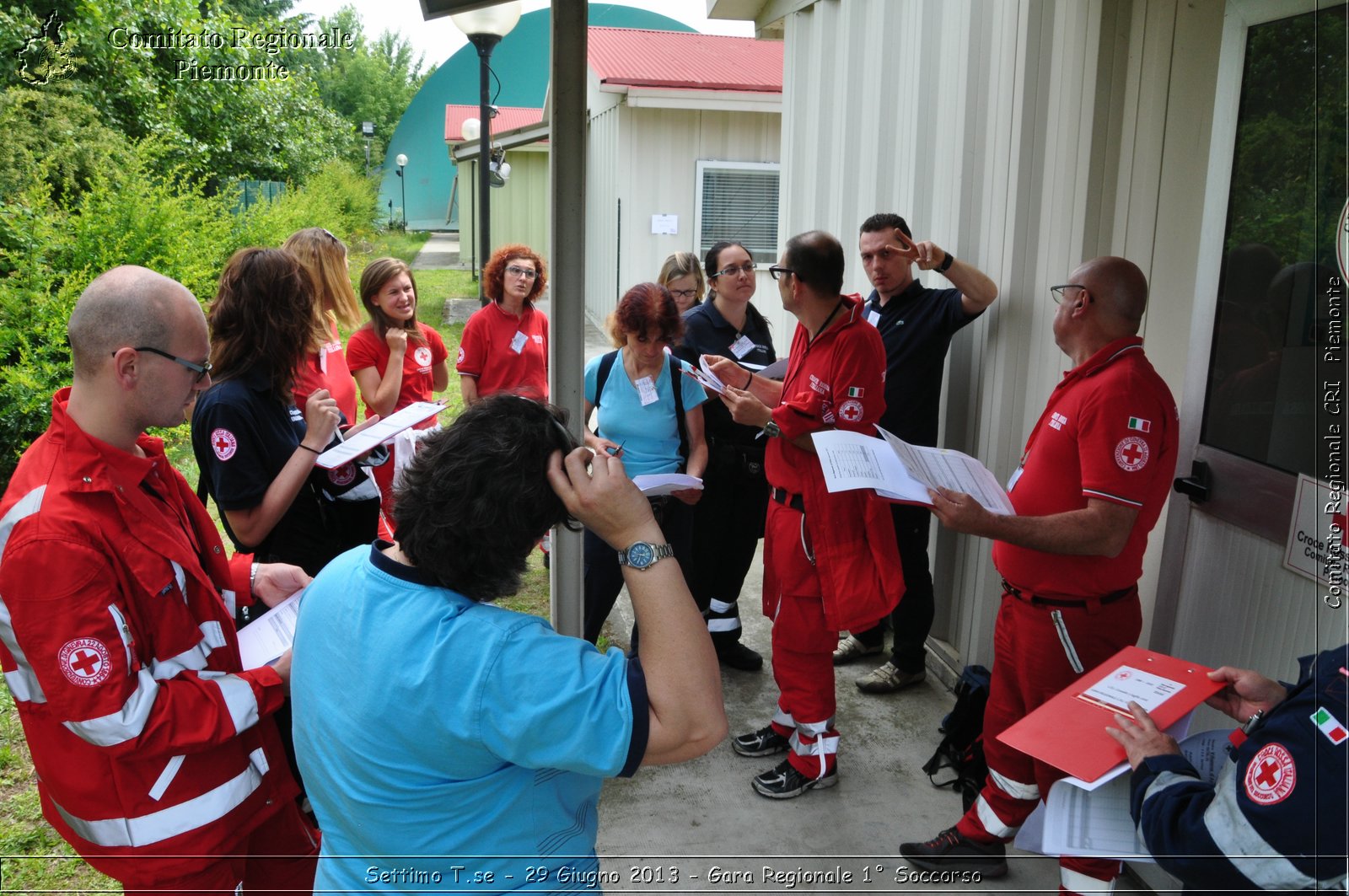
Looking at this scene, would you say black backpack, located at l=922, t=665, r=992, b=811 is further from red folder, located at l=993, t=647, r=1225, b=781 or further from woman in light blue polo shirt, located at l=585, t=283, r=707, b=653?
red folder, located at l=993, t=647, r=1225, b=781

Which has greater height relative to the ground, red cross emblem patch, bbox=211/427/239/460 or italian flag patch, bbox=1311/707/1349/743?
red cross emblem patch, bbox=211/427/239/460

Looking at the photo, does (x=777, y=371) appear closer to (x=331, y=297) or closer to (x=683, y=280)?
(x=683, y=280)

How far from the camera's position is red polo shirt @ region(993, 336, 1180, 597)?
2.63 meters

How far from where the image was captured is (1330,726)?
1.40 meters

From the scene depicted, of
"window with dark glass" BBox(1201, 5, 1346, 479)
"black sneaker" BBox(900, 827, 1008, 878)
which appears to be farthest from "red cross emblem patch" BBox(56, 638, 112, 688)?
"window with dark glass" BBox(1201, 5, 1346, 479)

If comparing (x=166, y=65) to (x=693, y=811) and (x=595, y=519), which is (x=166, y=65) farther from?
(x=595, y=519)

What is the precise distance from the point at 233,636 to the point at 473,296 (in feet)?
63.3

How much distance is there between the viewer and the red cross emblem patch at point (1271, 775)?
56.0 inches

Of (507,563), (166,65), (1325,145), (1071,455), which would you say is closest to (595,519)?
(507,563)

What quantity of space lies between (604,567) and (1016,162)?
2546 mm

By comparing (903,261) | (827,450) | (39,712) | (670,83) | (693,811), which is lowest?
(693,811)

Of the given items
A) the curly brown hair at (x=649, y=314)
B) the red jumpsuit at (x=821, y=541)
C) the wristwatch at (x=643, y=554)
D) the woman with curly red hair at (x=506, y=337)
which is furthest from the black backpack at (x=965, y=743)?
the woman with curly red hair at (x=506, y=337)

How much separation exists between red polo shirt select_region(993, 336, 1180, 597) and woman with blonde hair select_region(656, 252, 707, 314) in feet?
8.73

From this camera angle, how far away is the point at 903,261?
14.1 feet
